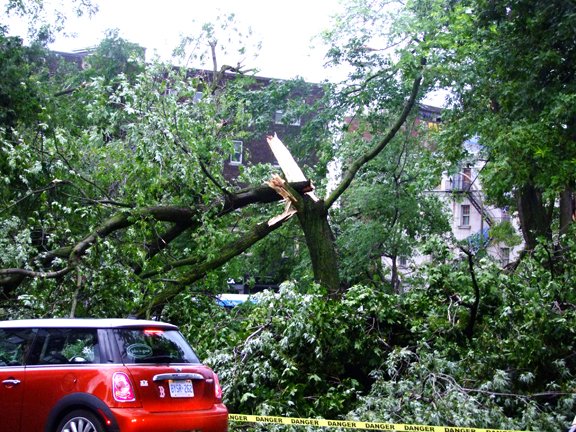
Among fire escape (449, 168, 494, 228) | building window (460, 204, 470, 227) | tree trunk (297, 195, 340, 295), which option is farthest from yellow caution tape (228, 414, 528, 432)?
building window (460, 204, 470, 227)

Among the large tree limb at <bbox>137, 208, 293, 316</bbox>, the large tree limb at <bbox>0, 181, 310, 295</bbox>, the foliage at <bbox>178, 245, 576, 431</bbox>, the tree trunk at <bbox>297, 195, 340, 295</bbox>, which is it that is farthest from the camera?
the tree trunk at <bbox>297, 195, 340, 295</bbox>

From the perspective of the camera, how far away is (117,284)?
442 inches

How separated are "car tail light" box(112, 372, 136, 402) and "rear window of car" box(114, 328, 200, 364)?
183mm

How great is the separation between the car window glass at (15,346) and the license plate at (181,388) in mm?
1409

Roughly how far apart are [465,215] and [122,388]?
165ft

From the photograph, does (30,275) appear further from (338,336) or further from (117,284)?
(338,336)

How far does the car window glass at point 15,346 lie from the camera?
7.15m

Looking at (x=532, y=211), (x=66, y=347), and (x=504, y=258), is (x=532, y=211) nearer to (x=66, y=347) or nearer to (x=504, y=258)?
(x=504, y=258)

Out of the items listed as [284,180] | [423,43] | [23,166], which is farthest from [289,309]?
[423,43]

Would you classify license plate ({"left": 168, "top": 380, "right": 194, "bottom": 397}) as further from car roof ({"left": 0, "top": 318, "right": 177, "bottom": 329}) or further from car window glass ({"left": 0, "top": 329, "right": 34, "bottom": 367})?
car window glass ({"left": 0, "top": 329, "right": 34, "bottom": 367})

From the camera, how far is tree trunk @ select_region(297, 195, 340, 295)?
13.0 meters

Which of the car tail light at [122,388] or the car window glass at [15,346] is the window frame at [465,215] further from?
the car tail light at [122,388]

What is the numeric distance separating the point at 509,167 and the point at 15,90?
37.4 feet

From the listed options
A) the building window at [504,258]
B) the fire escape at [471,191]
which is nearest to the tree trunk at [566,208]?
the building window at [504,258]
